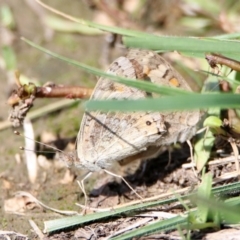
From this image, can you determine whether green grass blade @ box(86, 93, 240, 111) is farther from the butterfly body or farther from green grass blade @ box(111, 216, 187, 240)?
the butterfly body

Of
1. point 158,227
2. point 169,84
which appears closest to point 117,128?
point 169,84

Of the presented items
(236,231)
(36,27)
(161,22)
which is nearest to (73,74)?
(36,27)

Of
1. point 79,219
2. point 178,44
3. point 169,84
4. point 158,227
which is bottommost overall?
point 158,227

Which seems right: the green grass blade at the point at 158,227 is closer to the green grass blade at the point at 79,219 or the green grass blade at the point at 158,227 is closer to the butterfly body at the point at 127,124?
the green grass blade at the point at 79,219

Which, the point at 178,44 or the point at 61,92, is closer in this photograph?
the point at 178,44

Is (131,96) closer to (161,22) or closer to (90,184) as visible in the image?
(90,184)

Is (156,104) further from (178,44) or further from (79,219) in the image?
(79,219)

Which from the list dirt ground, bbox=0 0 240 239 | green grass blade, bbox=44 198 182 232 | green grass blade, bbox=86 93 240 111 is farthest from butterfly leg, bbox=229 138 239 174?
green grass blade, bbox=86 93 240 111

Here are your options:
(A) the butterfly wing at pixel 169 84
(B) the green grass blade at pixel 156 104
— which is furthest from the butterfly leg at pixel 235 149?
(B) the green grass blade at pixel 156 104
